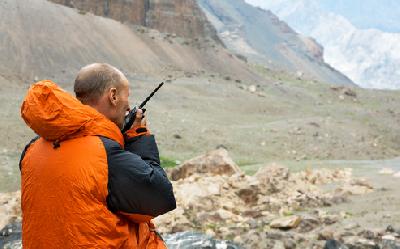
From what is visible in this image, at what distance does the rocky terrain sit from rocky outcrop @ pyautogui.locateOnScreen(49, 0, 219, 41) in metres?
51.7

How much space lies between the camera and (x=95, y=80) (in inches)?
123

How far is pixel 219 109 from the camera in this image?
4119 centimetres

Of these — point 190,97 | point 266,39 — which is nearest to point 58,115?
point 190,97

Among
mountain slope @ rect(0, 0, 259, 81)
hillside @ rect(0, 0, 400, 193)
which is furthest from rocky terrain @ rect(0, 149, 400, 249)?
mountain slope @ rect(0, 0, 259, 81)

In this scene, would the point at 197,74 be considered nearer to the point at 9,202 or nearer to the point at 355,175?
the point at 355,175

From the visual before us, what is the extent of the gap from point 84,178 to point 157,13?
230ft

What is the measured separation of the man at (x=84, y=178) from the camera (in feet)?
9.56

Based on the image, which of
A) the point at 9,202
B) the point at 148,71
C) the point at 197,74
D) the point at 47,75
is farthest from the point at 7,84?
the point at 9,202

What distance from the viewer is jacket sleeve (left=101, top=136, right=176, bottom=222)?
2.94 meters

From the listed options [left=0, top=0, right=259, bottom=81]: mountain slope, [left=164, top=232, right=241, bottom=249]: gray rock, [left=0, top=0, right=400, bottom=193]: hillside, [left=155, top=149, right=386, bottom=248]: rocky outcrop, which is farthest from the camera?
[left=0, top=0, right=259, bottom=81]: mountain slope

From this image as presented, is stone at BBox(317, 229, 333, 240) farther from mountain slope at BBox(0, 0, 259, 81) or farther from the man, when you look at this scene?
mountain slope at BBox(0, 0, 259, 81)

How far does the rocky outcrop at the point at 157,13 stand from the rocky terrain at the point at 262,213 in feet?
170

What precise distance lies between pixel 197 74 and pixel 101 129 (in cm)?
5310

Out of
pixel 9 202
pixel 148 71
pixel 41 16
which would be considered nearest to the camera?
pixel 9 202
